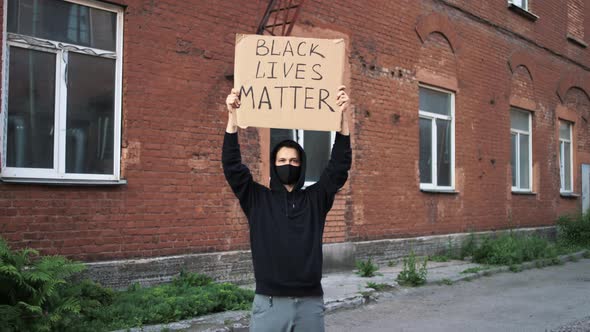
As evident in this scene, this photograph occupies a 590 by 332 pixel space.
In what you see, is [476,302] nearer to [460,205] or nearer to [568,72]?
[460,205]

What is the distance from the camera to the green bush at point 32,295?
4.89 m

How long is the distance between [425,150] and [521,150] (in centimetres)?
492

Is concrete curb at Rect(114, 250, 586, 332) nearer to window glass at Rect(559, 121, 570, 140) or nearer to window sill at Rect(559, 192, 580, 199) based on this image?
window sill at Rect(559, 192, 580, 199)

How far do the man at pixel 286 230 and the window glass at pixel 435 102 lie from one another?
9.32 metres

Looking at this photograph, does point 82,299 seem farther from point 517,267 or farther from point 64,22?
point 517,267

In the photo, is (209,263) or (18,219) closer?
(18,219)

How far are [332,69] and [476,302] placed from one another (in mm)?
5745

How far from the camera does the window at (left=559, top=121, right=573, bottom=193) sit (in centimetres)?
1794

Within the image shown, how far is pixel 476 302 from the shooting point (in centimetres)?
832

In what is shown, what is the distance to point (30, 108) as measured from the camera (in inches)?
258

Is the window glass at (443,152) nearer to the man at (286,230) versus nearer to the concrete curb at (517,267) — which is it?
the concrete curb at (517,267)

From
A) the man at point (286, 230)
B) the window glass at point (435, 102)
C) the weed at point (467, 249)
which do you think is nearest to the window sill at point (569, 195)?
the weed at point (467, 249)

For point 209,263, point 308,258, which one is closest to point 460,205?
point 209,263

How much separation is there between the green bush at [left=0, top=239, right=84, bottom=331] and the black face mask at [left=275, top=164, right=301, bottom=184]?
9.17 feet
